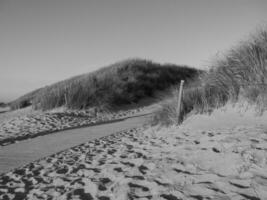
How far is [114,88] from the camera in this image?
1309 cm

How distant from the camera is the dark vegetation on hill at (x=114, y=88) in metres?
11.3

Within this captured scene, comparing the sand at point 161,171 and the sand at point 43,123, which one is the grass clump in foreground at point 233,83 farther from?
the sand at point 43,123

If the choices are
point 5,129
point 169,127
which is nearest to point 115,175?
point 169,127

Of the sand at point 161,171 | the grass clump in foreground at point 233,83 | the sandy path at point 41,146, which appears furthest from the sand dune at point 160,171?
the grass clump in foreground at point 233,83

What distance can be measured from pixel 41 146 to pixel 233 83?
470 cm

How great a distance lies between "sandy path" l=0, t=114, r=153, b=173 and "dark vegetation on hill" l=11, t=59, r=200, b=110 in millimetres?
4360

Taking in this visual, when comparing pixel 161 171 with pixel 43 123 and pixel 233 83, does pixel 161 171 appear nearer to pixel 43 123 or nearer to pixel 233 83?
pixel 233 83

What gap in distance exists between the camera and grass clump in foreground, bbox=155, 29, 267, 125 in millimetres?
4934

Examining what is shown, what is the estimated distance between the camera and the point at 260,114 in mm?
4578

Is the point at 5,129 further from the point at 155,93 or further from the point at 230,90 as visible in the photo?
the point at 155,93

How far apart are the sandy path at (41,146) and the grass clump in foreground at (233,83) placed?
2.07 m

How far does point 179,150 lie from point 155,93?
10.7 metres

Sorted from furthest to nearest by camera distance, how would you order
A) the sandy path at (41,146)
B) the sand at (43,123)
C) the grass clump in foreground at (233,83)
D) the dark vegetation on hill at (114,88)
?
the dark vegetation on hill at (114,88)
the sand at (43,123)
the grass clump in foreground at (233,83)
the sandy path at (41,146)

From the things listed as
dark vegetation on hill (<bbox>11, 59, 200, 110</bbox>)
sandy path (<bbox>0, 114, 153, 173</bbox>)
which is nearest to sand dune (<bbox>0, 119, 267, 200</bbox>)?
sandy path (<bbox>0, 114, 153, 173</bbox>)
